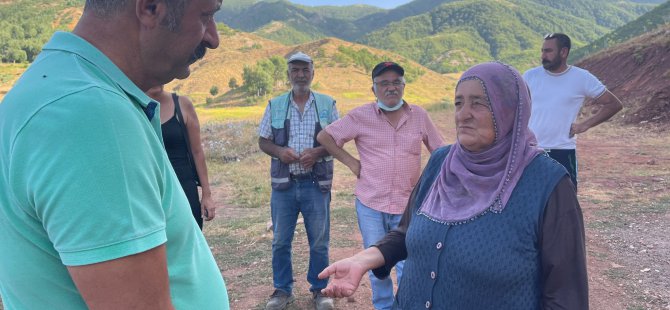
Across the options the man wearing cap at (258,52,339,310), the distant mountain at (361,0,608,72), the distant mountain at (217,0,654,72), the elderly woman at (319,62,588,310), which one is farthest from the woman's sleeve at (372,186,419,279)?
the distant mountain at (361,0,608,72)

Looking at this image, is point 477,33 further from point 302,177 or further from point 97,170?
point 97,170

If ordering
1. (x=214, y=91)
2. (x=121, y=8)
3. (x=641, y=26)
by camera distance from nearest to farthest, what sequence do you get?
(x=121, y=8)
(x=641, y=26)
(x=214, y=91)

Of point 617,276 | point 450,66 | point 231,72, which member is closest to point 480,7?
Result: point 450,66

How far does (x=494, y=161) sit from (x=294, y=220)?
237 cm

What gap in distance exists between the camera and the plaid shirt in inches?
149

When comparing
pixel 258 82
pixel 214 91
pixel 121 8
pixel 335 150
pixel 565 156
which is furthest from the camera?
pixel 214 91

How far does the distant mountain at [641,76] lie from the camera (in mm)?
14992

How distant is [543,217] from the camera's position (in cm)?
159

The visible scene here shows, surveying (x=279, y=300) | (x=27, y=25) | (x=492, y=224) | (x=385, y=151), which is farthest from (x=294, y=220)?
(x=27, y=25)

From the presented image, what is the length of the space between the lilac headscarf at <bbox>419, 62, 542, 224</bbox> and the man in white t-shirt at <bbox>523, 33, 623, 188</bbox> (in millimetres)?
2438

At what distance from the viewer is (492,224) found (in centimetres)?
165

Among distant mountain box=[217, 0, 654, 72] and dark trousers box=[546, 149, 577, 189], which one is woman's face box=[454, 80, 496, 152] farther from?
distant mountain box=[217, 0, 654, 72]

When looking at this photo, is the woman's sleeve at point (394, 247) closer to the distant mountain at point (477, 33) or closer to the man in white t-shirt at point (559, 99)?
the man in white t-shirt at point (559, 99)

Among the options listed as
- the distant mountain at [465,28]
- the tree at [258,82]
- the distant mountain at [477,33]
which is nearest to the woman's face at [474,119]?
the tree at [258,82]
